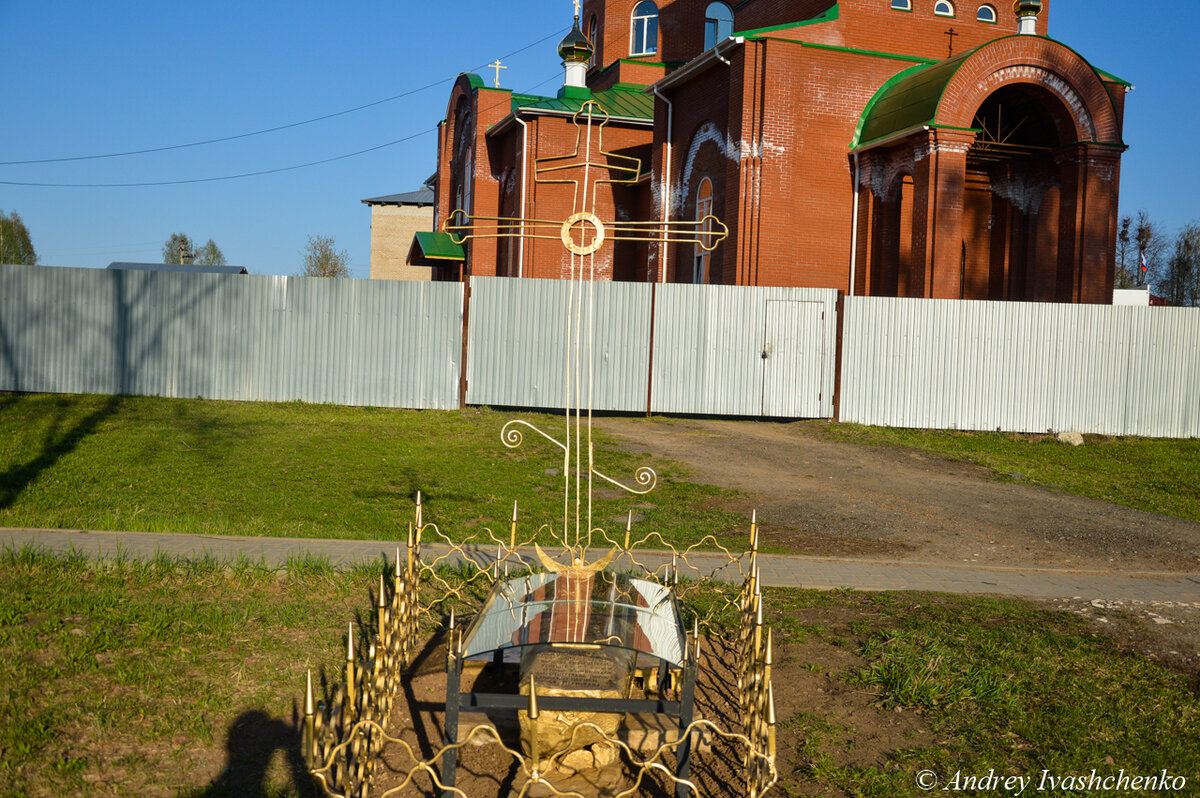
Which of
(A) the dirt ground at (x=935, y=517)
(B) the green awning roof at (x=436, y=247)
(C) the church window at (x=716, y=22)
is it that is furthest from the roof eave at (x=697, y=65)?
(B) the green awning roof at (x=436, y=247)

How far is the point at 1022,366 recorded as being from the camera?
14.6 metres

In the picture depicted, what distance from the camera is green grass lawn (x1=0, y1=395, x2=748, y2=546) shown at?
8.11 metres

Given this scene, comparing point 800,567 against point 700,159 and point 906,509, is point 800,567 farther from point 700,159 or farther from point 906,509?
point 700,159

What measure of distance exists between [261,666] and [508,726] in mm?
1382

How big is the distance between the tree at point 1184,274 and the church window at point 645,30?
122 ft

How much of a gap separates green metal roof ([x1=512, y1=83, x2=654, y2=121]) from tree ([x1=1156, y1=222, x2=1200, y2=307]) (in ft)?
126

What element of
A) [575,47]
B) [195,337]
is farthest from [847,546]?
[575,47]

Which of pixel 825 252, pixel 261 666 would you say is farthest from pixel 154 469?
pixel 825 252

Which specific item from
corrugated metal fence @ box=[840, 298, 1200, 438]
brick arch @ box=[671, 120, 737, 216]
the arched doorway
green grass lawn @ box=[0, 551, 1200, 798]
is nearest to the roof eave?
brick arch @ box=[671, 120, 737, 216]

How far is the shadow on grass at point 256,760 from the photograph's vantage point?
3.68m

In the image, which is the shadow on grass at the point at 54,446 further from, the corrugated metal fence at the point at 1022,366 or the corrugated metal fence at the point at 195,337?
the corrugated metal fence at the point at 1022,366

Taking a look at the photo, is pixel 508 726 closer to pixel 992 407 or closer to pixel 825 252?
pixel 992 407

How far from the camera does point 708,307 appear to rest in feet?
48.1

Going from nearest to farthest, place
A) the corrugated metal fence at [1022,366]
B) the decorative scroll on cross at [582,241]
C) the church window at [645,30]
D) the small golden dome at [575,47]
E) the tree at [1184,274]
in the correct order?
the decorative scroll on cross at [582,241] → the corrugated metal fence at [1022,366] → the small golden dome at [575,47] → the church window at [645,30] → the tree at [1184,274]
